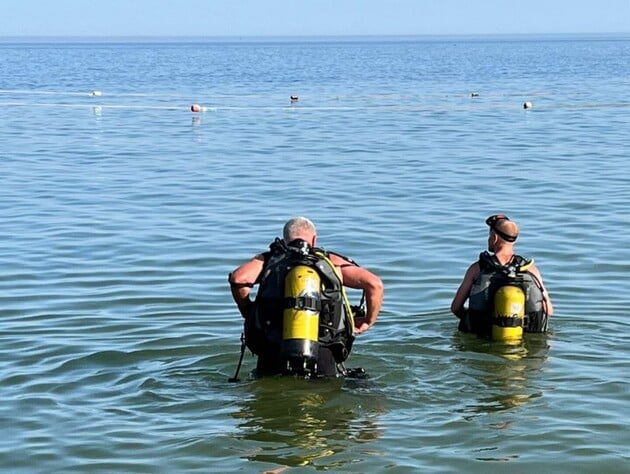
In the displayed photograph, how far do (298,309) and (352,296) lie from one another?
4724 mm

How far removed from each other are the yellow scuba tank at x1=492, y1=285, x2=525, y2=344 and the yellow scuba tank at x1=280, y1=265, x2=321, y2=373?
7.32 ft

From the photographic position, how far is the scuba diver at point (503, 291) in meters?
10.2

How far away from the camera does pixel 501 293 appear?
10102mm

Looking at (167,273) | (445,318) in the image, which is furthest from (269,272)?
(167,273)

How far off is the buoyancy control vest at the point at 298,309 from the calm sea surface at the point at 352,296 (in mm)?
460

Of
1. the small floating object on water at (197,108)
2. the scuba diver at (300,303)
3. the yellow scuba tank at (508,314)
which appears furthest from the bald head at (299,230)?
the small floating object on water at (197,108)

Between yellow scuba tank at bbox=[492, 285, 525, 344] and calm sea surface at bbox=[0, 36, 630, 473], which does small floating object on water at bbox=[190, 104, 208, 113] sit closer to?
calm sea surface at bbox=[0, 36, 630, 473]

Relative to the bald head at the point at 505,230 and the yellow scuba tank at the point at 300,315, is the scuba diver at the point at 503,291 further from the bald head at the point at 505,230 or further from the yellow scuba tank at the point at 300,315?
the yellow scuba tank at the point at 300,315

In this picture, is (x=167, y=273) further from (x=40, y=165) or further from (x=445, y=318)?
(x=40, y=165)

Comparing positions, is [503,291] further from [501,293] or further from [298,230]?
[298,230]

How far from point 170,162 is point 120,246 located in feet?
31.9

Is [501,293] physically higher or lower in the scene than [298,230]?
lower

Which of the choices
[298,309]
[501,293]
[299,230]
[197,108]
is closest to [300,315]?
[298,309]

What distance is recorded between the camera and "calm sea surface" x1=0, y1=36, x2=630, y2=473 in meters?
8.26
